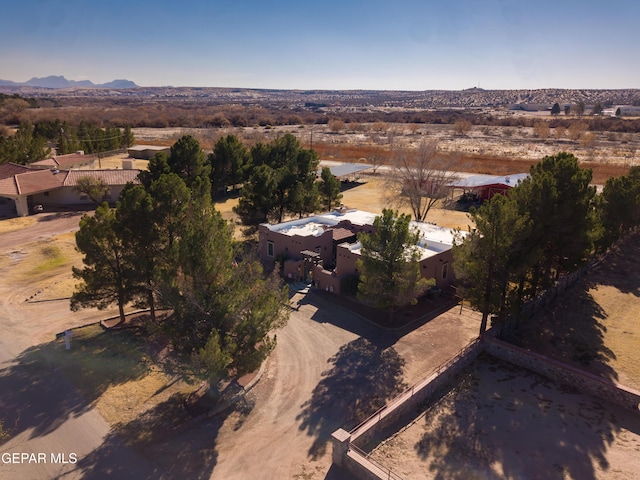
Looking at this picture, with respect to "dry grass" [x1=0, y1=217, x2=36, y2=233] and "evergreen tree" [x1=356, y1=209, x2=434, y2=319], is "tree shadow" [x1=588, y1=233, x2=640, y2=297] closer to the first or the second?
"evergreen tree" [x1=356, y1=209, x2=434, y2=319]

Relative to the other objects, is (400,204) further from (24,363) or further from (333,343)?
(24,363)

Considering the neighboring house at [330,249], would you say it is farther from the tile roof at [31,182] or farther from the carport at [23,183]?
the tile roof at [31,182]

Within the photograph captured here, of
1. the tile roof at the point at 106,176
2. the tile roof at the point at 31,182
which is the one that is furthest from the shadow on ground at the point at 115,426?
the tile roof at the point at 106,176

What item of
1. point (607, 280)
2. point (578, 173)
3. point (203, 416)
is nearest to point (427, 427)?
point (203, 416)

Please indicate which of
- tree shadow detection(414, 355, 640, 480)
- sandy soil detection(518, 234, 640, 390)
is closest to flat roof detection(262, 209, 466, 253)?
sandy soil detection(518, 234, 640, 390)

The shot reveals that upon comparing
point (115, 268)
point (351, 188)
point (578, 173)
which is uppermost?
point (578, 173)

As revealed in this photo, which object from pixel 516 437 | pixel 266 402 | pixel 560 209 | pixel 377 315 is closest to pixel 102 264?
pixel 266 402

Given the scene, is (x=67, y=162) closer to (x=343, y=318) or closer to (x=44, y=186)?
(x=44, y=186)

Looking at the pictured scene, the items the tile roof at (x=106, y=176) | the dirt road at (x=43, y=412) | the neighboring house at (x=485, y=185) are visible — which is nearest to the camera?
the dirt road at (x=43, y=412)
